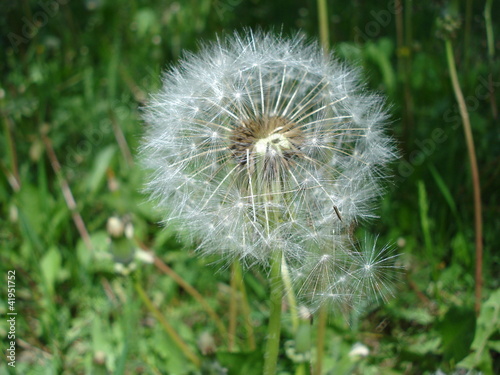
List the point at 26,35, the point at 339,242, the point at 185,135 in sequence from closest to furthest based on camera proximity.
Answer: the point at 339,242, the point at 185,135, the point at 26,35

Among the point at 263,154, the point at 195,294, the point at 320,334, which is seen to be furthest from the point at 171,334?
the point at 263,154

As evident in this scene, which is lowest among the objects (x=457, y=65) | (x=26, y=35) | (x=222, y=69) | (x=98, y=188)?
(x=222, y=69)

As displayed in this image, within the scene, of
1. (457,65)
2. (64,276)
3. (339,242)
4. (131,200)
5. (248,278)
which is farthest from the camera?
(457,65)

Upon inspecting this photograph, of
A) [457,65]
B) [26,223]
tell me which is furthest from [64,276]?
[457,65]

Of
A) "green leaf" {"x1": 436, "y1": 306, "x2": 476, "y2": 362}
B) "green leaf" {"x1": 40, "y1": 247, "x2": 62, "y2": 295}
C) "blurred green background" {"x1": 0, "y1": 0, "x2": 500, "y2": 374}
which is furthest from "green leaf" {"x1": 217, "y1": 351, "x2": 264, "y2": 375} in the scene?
"green leaf" {"x1": 40, "y1": 247, "x2": 62, "y2": 295}

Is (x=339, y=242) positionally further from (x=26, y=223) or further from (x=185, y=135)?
(x=26, y=223)

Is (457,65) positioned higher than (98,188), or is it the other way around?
(457,65)

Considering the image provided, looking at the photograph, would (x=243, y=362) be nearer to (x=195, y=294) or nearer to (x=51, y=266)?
(x=195, y=294)
